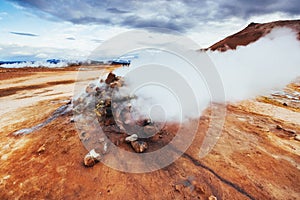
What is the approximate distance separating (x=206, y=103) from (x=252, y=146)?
7.97 feet

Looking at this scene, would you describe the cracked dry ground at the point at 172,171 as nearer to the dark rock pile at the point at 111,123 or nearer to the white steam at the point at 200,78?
the dark rock pile at the point at 111,123

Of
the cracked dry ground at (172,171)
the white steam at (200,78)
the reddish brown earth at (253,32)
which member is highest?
the reddish brown earth at (253,32)

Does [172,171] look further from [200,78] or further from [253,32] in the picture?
[253,32]

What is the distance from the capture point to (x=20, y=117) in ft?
19.5

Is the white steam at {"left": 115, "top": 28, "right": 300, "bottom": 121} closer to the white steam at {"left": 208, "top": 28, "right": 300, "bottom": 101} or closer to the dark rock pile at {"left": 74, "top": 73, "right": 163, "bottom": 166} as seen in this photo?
the white steam at {"left": 208, "top": 28, "right": 300, "bottom": 101}

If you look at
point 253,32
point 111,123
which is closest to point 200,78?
point 111,123

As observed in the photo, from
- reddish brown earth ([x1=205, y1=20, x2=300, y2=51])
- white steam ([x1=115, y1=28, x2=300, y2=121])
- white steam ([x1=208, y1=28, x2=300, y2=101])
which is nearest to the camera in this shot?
white steam ([x1=115, y1=28, x2=300, y2=121])

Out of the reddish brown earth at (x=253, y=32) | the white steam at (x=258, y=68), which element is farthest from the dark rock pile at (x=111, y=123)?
the reddish brown earth at (x=253, y=32)

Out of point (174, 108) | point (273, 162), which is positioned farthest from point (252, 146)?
point (174, 108)

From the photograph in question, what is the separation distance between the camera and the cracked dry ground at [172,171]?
8.63 ft

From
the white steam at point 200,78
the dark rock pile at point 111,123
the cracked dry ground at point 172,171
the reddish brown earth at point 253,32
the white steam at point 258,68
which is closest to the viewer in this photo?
the cracked dry ground at point 172,171

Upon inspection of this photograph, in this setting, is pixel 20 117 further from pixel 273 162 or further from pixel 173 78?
pixel 273 162

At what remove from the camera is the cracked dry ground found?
2631 mm

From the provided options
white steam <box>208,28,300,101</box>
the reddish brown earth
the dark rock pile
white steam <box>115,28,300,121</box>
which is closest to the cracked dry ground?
the dark rock pile
